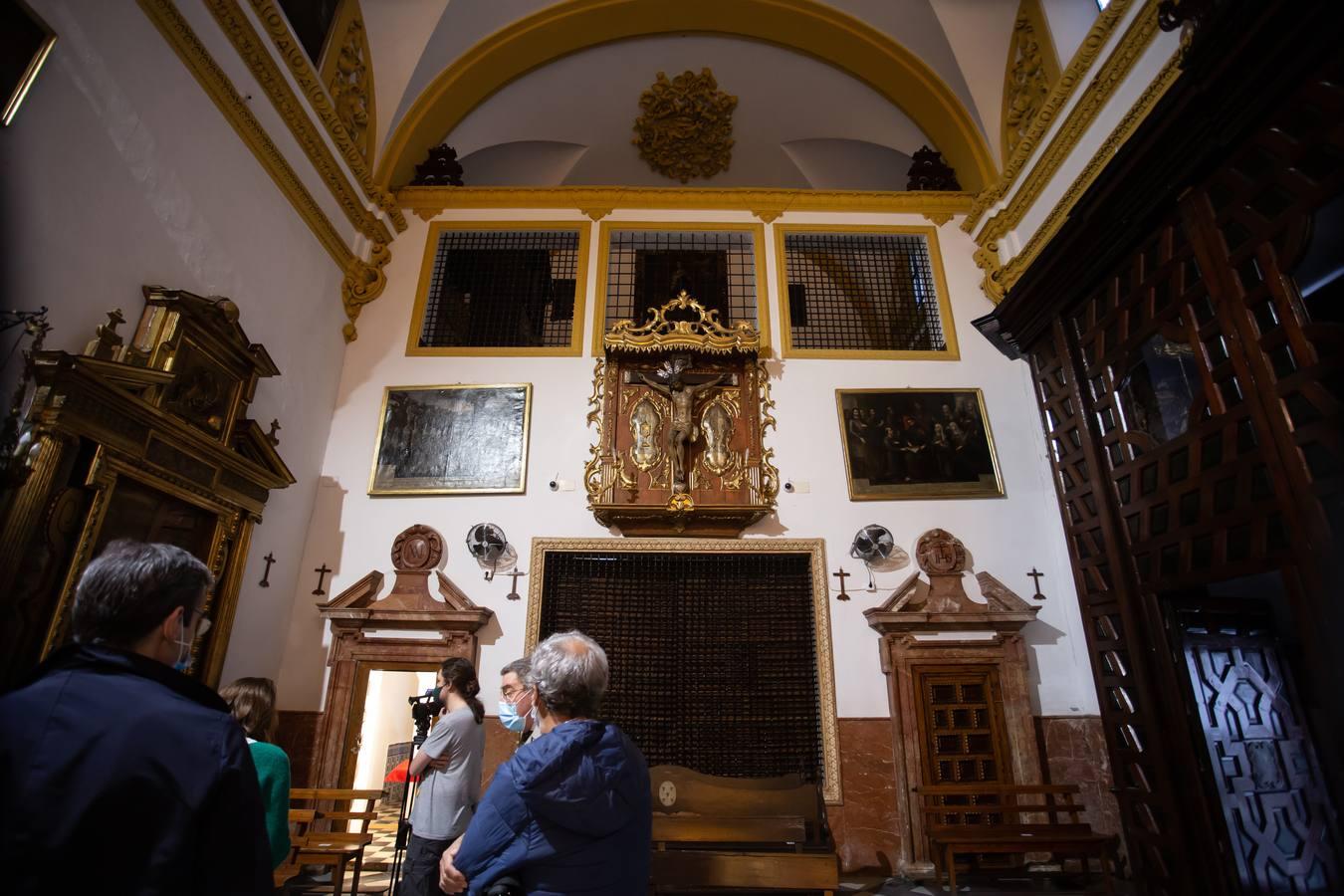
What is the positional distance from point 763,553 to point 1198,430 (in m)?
4.13

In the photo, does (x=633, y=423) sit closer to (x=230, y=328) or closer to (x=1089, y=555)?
(x=230, y=328)

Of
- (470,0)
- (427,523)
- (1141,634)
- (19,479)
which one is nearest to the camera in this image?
(19,479)

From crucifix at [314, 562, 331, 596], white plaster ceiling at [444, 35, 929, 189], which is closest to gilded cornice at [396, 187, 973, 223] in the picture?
white plaster ceiling at [444, 35, 929, 189]

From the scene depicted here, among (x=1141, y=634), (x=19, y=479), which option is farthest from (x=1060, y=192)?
(x=19, y=479)

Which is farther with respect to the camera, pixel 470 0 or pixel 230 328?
pixel 470 0

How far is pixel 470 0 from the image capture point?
9180 millimetres

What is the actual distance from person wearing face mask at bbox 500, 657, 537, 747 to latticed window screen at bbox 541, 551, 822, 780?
10.7 feet

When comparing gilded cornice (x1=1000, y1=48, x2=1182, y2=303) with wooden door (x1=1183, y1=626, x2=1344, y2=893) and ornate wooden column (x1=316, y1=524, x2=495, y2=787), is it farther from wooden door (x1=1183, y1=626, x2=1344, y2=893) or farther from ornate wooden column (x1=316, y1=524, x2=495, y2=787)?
ornate wooden column (x1=316, y1=524, x2=495, y2=787)

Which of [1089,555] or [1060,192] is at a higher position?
[1060,192]

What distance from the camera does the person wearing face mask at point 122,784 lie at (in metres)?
1.16

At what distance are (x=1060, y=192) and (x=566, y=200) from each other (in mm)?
6221

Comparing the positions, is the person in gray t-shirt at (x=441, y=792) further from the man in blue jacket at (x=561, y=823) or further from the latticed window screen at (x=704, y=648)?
the latticed window screen at (x=704, y=648)

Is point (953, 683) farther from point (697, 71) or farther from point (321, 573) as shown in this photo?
point (697, 71)

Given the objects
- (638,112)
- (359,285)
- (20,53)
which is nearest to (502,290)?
(359,285)
